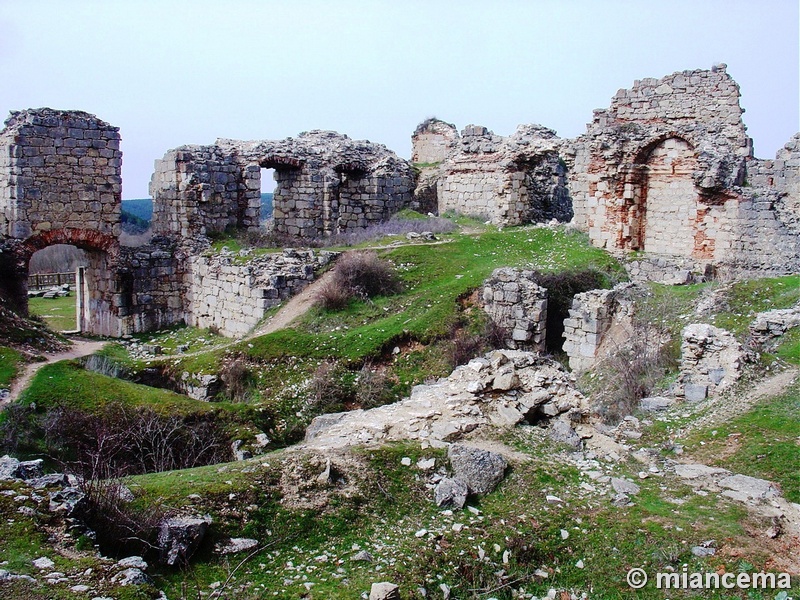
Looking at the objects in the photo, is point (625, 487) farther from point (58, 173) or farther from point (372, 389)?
point (58, 173)

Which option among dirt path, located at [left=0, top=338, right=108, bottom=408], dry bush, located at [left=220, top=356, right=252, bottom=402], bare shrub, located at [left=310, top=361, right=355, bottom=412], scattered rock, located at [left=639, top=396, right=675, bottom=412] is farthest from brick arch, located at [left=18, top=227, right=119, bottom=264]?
scattered rock, located at [left=639, top=396, right=675, bottom=412]

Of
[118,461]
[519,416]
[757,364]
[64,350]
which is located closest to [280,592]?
[519,416]

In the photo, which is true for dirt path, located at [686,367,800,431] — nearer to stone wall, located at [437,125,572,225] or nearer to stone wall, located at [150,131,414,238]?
stone wall, located at [437,125,572,225]

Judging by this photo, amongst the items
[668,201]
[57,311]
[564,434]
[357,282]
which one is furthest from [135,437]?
[668,201]

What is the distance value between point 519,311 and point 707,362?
4.76 meters

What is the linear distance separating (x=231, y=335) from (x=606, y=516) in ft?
36.7

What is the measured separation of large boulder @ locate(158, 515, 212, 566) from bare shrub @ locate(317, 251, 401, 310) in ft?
28.7

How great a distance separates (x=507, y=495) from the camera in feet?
27.0

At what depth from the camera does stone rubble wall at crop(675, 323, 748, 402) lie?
10578 mm

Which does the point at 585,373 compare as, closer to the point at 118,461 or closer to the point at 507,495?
the point at 507,495

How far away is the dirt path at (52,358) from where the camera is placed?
40.3 ft

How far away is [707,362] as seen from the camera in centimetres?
1098

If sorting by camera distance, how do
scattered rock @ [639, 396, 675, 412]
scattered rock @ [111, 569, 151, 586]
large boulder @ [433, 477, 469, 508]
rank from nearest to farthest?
scattered rock @ [111, 569, 151, 586], large boulder @ [433, 477, 469, 508], scattered rock @ [639, 396, 675, 412]

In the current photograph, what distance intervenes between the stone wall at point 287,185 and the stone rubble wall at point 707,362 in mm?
12043
